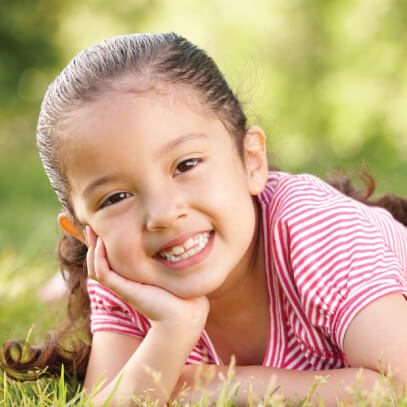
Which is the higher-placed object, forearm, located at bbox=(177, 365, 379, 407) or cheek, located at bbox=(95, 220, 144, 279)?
cheek, located at bbox=(95, 220, 144, 279)

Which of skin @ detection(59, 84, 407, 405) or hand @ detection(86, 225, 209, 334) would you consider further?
hand @ detection(86, 225, 209, 334)

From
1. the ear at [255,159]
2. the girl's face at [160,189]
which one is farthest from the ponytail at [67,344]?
the ear at [255,159]

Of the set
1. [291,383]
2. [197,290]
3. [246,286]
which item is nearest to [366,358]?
Answer: [291,383]

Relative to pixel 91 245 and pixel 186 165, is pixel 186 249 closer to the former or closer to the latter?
pixel 186 165

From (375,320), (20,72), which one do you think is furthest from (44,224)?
(20,72)

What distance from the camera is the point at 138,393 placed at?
6.55ft

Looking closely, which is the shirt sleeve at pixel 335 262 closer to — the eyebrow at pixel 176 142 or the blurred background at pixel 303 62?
the eyebrow at pixel 176 142

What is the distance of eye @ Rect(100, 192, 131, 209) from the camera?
2.01 meters

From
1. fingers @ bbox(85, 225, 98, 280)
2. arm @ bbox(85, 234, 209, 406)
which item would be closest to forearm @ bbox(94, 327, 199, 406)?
arm @ bbox(85, 234, 209, 406)

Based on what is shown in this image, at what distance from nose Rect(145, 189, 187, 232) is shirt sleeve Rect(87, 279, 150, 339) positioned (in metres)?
0.66

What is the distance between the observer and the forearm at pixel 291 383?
189cm

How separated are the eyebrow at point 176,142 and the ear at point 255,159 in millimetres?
324

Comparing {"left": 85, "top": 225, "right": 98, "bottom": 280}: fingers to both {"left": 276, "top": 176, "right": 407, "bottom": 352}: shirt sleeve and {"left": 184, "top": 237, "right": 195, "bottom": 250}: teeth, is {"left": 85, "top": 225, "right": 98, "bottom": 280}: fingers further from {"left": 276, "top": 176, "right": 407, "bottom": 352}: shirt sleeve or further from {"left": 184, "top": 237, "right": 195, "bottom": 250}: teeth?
{"left": 276, "top": 176, "right": 407, "bottom": 352}: shirt sleeve

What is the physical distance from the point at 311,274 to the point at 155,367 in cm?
58
